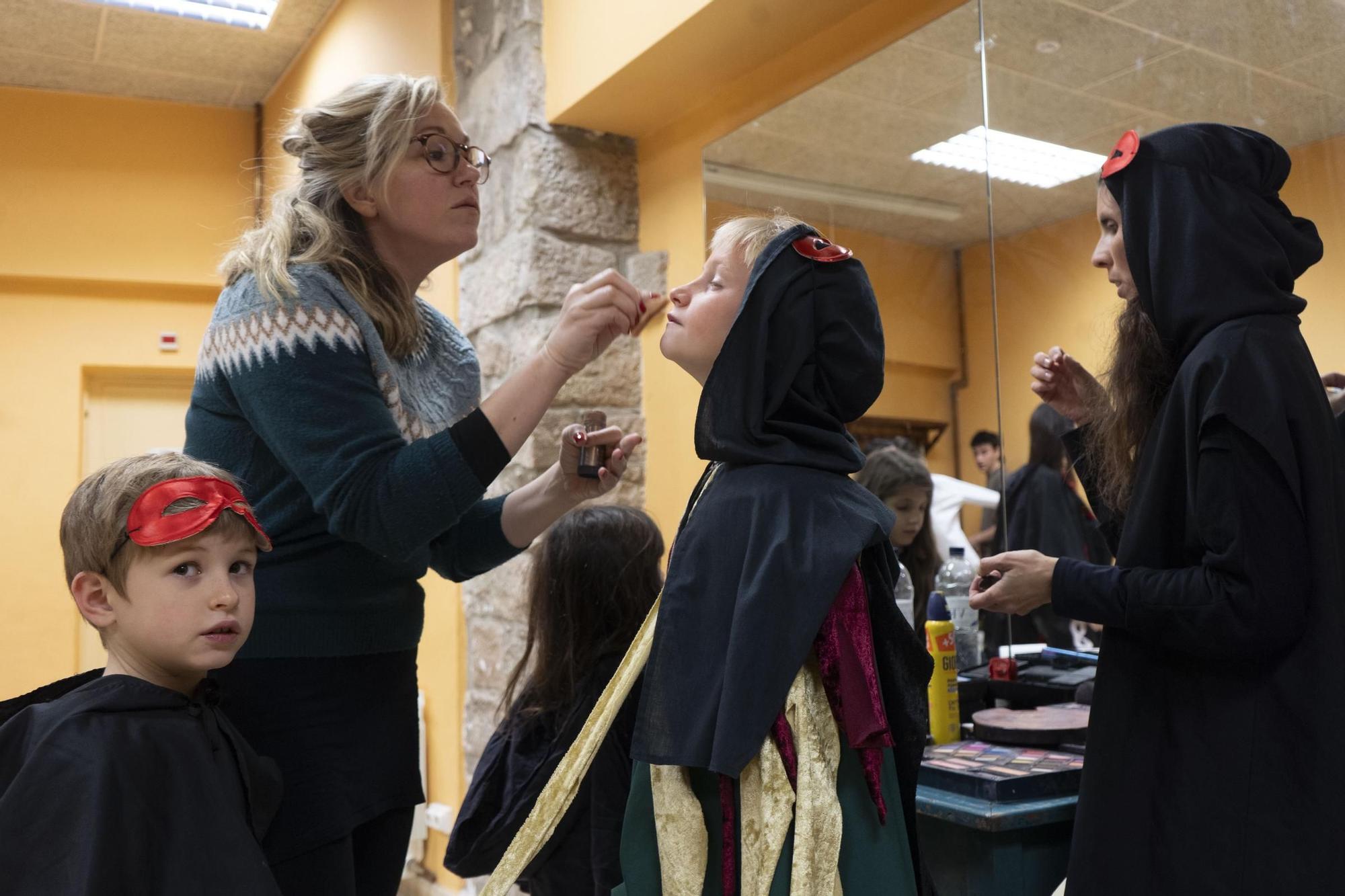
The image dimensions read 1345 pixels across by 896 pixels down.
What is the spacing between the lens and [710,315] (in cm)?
155

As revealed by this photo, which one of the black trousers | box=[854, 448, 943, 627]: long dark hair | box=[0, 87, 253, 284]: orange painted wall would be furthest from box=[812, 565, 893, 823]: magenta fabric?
A: box=[0, 87, 253, 284]: orange painted wall

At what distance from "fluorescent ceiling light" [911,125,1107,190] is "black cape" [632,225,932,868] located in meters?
1.20

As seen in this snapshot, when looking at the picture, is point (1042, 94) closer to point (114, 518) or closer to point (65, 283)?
point (114, 518)

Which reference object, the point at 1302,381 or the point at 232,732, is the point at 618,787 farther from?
the point at 1302,381

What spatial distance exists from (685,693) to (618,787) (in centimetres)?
55

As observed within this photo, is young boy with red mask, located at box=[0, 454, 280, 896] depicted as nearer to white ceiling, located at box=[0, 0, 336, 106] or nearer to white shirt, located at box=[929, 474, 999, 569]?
white shirt, located at box=[929, 474, 999, 569]

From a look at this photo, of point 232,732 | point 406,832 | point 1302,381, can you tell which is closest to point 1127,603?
point 1302,381

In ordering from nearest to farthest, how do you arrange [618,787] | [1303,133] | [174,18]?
[618,787] → [1303,133] → [174,18]

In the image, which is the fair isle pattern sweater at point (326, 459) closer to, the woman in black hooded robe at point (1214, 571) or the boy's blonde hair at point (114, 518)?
the boy's blonde hair at point (114, 518)

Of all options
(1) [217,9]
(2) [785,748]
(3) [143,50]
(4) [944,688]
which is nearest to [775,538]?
(2) [785,748]

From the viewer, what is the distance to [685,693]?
4.46 ft

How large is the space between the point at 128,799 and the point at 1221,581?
131 centimetres

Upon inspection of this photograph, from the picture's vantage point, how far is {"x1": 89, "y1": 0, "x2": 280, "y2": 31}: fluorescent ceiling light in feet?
15.9

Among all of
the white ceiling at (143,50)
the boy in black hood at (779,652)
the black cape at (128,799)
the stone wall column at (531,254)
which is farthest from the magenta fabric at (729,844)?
the white ceiling at (143,50)
